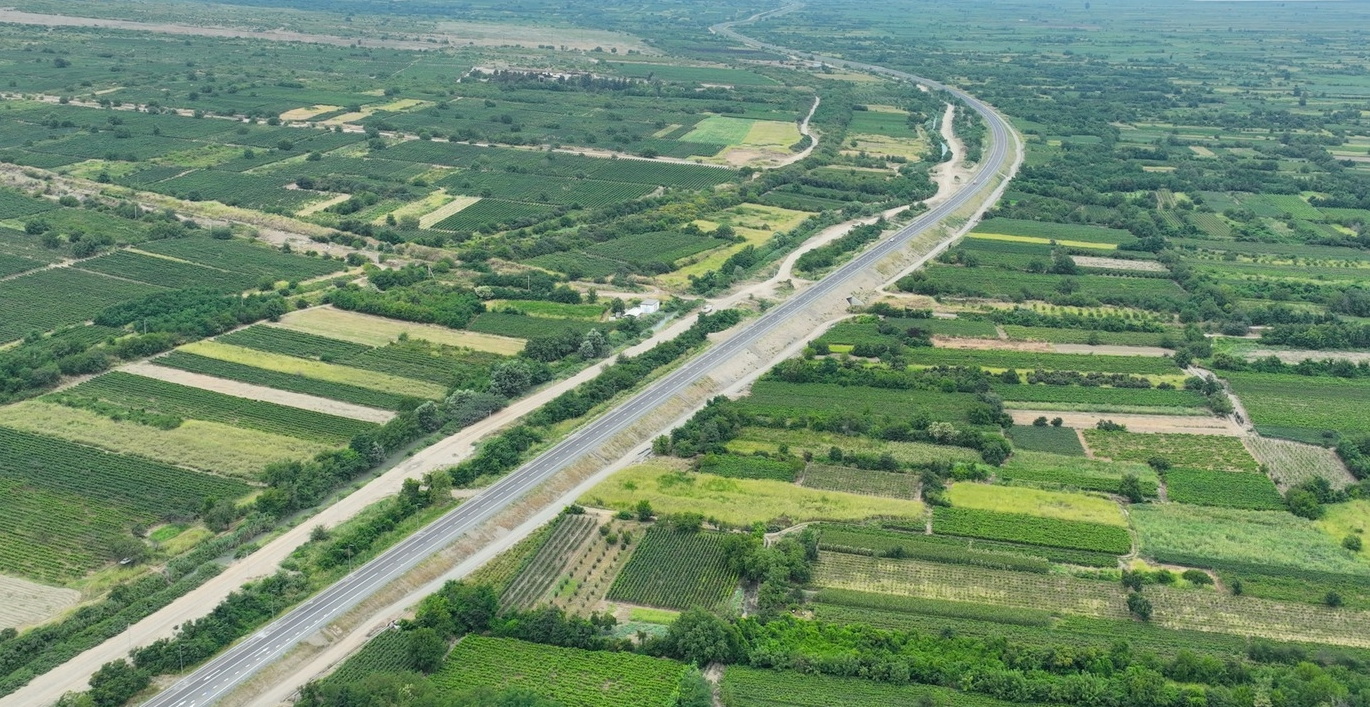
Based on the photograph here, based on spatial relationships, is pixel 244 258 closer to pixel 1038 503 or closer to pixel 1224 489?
pixel 1038 503

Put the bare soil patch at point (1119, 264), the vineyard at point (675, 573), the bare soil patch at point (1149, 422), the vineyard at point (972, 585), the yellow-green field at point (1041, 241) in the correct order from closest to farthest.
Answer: the vineyard at point (972, 585)
the vineyard at point (675, 573)
the bare soil patch at point (1149, 422)
the bare soil patch at point (1119, 264)
the yellow-green field at point (1041, 241)

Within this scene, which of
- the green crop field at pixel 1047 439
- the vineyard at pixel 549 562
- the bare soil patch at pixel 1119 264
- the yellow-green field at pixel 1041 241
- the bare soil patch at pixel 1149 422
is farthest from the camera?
the yellow-green field at pixel 1041 241

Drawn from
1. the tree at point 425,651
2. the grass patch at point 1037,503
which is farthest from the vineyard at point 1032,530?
the tree at point 425,651

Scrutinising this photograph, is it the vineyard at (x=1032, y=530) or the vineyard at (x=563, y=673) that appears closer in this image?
the vineyard at (x=563, y=673)

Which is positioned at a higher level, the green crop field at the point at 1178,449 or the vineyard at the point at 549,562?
the green crop field at the point at 1178,449

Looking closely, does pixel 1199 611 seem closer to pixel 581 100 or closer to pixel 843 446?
pixel 843 446

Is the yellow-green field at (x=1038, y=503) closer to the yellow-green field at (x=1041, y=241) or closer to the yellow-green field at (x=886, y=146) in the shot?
the yellow-green field at (x=1041, y=241)

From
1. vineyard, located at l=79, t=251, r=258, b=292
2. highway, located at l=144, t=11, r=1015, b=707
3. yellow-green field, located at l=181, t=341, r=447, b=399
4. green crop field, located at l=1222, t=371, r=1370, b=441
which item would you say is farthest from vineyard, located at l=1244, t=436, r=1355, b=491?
vineyard, located at l=79, t=251, r=258, b=292
